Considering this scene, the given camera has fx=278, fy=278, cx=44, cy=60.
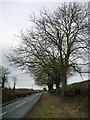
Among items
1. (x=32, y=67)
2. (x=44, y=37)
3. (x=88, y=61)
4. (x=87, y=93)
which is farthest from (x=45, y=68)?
(x=87, y=93)

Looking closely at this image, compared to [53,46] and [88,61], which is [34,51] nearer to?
[53,46]

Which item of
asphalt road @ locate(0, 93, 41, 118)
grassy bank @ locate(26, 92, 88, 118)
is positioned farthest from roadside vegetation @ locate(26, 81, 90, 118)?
asphalt road @ locate(0, 93, 41, 118)

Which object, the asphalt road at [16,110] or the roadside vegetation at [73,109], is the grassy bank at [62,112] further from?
the asphalt road at [16,110]

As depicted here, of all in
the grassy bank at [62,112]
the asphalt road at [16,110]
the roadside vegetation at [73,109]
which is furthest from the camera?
the asphalt road at [16,110]

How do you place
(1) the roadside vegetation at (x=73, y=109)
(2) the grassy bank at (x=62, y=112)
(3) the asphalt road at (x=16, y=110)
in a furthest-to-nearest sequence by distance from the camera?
(3) the asphalt road at (x=16, y=110)
(1) the roadside vegetation at (x=73, y=109)
(2) the grassy bank at (x=62, y=112)

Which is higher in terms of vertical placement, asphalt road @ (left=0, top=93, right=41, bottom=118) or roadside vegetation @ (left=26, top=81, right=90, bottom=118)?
roadside vegetation @ (left=26, top=81, right=90, bottom=118)

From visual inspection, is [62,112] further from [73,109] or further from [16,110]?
[16,110]

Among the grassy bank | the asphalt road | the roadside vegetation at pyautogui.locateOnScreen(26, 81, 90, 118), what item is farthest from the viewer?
the asphalt road

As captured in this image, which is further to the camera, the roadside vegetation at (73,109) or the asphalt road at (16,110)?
the asphalt road at (16,110)

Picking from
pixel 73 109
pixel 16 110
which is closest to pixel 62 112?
pixel 73 109

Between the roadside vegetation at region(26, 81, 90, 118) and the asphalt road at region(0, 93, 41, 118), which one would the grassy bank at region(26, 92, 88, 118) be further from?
the asphalt road at region(0, 93, 41, 118)

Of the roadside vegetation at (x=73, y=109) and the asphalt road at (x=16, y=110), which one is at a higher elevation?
the roadside vegetation at (x=73, y=109)

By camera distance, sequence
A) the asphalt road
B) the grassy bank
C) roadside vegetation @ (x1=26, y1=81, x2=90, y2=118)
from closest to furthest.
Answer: the grassy bank
roadside vegetation @ (x1=26, y1=81, x2=90, y2=118)
the asphalt road

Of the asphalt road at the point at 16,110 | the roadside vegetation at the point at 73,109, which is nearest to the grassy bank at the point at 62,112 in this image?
the roadside vegetation at the point at 73,109
